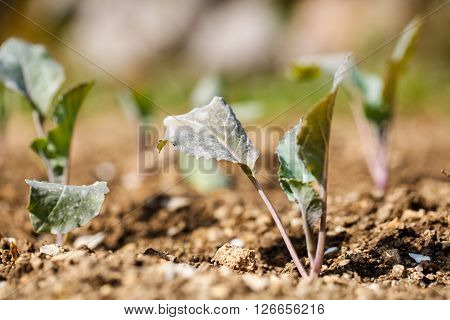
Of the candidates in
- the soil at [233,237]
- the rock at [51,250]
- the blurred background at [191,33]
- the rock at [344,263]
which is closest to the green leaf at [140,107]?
the soil at [233,237]

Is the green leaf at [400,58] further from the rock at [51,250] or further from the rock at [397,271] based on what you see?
the rock at [51,250]

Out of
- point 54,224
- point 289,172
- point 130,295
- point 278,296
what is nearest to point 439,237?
point 289,172

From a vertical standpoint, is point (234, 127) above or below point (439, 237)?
above

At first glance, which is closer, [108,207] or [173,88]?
[108,207]

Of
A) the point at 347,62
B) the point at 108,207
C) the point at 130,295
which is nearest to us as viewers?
the point at 130,295

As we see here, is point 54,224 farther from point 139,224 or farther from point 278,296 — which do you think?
point 139,224

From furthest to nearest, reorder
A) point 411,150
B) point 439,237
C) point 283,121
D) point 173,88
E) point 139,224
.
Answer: point 173,88 < point 283,121 < point 411,150 < point 139,224 < point 439,237
